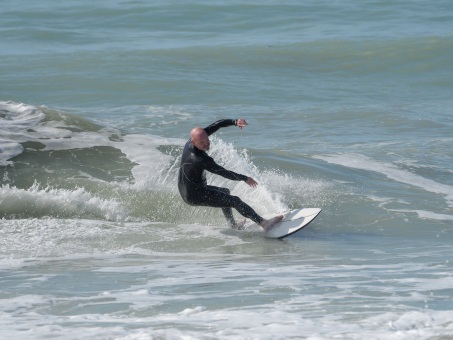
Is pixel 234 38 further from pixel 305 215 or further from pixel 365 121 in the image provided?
pixel 305 215

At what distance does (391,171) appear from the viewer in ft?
47.9

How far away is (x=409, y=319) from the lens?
658 centimetres

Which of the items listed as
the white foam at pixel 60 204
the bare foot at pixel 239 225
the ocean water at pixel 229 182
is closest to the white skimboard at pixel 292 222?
the ocean water at pixel 229 182

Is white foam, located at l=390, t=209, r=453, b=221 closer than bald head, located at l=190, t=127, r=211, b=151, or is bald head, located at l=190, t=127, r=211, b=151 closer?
bald head, located at l=190, t=127, r=211, b=151

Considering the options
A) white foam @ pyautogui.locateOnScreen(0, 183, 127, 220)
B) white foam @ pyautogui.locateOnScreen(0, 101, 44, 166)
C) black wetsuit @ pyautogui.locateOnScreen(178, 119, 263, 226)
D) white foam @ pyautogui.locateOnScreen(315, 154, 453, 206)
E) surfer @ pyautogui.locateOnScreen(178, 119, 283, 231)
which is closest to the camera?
surfer @ pyautogui.locateOnScreen(178, 119, 283, 231)

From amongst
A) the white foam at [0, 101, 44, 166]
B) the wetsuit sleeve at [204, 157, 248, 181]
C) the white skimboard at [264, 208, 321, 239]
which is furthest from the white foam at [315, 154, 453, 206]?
the white foam at [0, 101, 44, 166]

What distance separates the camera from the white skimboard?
10.7 metres

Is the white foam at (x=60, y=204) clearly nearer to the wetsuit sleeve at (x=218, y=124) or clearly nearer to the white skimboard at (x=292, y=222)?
the wetsuit sleeve at (x=218, y=124)

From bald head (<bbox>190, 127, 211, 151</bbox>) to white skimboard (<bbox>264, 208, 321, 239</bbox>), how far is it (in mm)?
1295

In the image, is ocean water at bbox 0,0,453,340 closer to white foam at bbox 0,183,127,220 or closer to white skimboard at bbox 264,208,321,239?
white foam at bbox 0,183,127,220

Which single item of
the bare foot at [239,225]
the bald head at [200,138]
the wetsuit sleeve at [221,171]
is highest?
the bald head at [200,138]

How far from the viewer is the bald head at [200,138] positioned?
1009 centimetres

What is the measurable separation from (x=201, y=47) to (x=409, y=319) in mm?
22116

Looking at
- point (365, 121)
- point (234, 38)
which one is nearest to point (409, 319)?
point (365, 121)
